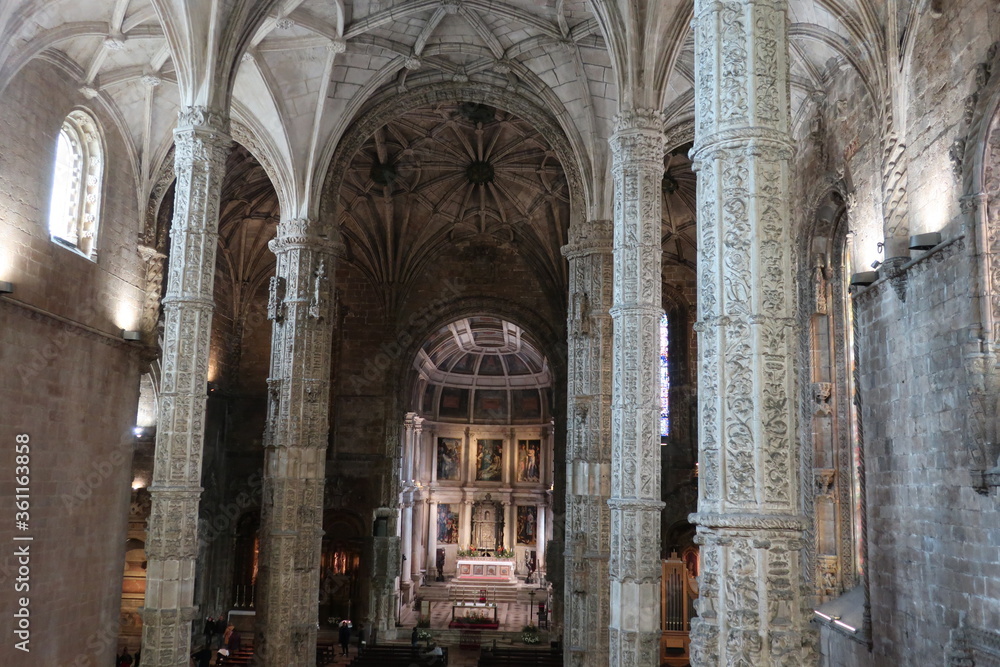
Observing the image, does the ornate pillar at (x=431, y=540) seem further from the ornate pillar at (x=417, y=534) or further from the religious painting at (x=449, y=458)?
the religious painting at (x=449, y=458)

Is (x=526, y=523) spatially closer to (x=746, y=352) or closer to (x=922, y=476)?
(x=922, y=476)

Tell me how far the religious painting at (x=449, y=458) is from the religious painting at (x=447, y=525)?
150cm

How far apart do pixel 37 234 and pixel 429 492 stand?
28.9 meters

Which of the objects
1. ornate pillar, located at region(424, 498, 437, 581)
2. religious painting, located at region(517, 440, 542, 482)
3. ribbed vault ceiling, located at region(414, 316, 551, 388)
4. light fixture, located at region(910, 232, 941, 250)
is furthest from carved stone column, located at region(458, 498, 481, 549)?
light fixture, located at region(910, 232, 941, 250)

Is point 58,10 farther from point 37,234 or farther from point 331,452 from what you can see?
point 331,452

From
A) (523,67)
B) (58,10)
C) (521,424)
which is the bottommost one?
(521,424)

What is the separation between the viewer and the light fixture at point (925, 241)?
12.6 meters

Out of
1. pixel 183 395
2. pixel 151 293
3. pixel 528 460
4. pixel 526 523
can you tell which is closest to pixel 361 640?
pixel 151 293

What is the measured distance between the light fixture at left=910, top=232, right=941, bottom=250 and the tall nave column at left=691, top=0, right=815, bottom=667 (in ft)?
23.2

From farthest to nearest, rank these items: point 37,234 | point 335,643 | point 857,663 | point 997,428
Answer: point 335,643, point 37,234, point 857,663, point 997,428

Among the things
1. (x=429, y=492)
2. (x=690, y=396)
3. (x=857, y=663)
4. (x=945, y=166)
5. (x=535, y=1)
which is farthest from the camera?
(x=429, y=492)

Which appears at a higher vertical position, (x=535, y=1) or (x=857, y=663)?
(x=535, y=1)

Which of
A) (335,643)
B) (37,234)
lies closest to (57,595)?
(37,234)

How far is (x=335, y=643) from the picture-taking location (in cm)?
3011
